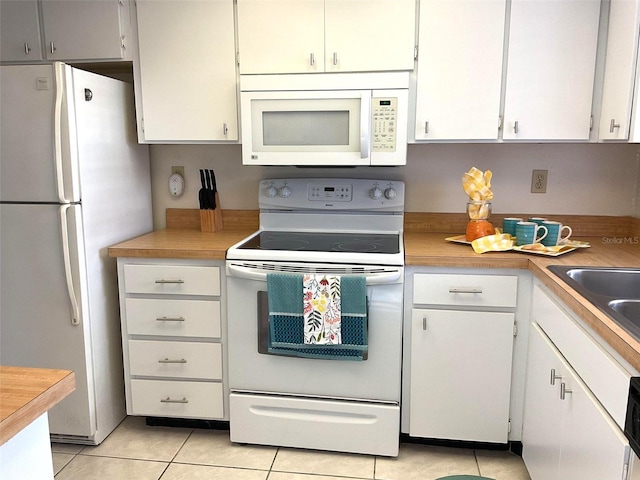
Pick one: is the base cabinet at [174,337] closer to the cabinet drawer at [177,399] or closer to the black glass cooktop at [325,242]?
the cabinet drawer at [177,399]

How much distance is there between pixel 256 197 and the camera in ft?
8.56

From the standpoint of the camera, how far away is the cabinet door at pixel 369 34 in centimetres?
205

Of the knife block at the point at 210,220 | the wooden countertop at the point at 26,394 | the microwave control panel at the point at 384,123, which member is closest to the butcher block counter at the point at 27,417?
the wooden countertop at the point at 26,394

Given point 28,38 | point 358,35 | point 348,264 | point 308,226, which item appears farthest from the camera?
point 308,226

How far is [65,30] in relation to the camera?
222 cm

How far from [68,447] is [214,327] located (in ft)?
2.81

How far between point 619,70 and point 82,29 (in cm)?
229

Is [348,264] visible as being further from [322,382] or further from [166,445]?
[166,445]

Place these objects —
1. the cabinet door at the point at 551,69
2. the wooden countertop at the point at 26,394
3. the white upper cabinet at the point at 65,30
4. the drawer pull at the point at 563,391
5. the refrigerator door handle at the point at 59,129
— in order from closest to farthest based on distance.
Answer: the wooden countertop at the point at 26,394
the drawer pull at the point at 563,391
the refrigerator door handle at the point at 59,129
the cabinet door at the point at 551,69
the white upper cabinet at the point at 65,30

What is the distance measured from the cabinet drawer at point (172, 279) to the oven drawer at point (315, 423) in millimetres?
496

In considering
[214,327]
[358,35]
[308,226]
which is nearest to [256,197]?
[308,226]

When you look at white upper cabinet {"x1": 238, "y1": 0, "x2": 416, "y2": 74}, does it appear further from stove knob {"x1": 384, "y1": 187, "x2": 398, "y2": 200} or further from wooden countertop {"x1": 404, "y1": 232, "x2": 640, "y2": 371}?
wooden countertop {"x1": 404, "y1": 232, "x2": 640, "y2": 371}

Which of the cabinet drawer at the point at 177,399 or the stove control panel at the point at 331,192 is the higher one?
the stove control panel at the point at 331,192

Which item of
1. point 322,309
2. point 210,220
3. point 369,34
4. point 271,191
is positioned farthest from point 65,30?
point 322,309
